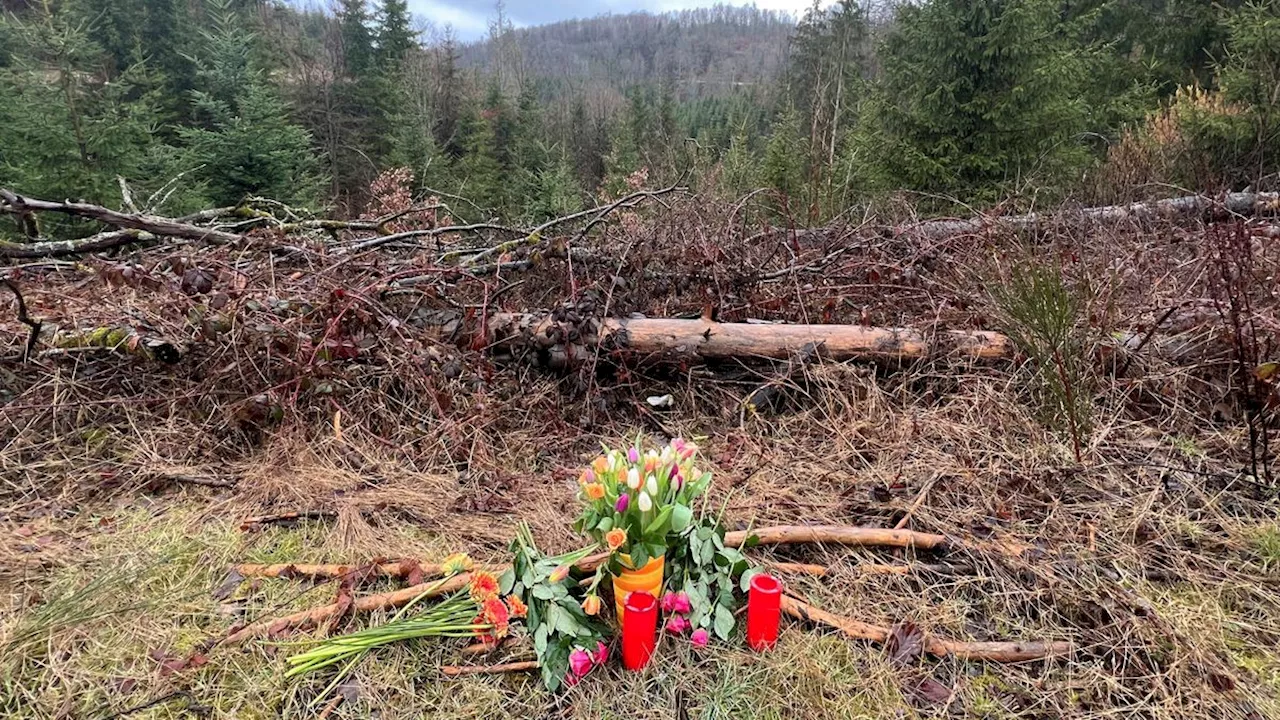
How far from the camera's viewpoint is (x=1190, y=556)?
74.4 inches

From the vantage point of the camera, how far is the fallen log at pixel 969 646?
5.23 feet

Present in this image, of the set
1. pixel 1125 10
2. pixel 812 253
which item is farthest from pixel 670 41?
pixel 812 253

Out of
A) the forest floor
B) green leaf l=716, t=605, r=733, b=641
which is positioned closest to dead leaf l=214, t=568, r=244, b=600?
the forest floor

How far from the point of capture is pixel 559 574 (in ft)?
5.28

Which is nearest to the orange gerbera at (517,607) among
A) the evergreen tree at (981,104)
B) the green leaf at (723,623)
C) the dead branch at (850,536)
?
the green leaf at (723,623)

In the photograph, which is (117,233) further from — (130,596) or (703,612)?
(703,612)

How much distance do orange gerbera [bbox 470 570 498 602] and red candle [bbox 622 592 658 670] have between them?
1.16ft

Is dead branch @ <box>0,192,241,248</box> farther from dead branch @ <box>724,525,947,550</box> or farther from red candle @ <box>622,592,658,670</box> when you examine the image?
dead branch @ <box>724,525,947,550</box>

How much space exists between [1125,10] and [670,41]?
192 feet

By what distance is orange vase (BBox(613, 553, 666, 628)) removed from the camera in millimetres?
1574

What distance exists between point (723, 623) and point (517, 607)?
547mm

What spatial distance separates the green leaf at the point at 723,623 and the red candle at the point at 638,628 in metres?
0.18

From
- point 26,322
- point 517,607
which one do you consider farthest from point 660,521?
point 26,322

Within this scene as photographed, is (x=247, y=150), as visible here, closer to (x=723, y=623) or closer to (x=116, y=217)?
(x=116, y=217)
